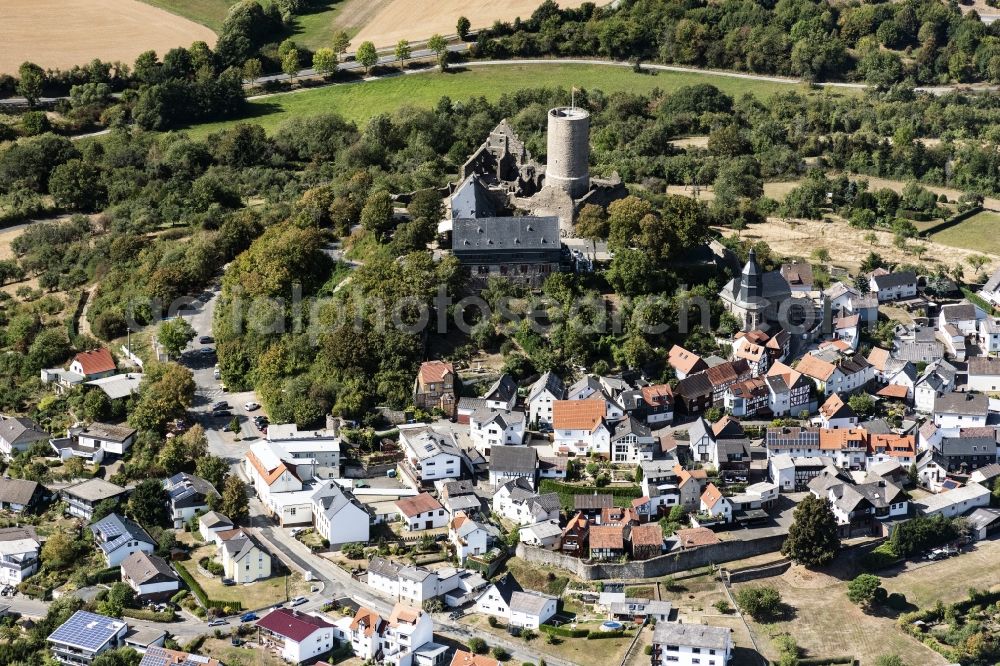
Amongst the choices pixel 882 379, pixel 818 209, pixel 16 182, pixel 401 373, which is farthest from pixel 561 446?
pixel 16 182

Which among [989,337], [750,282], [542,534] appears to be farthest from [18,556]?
[989,337]

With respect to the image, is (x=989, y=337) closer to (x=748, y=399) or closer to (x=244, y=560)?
(x=748, y=399)

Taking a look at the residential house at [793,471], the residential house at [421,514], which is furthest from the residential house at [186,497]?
the residential house at [793,471]

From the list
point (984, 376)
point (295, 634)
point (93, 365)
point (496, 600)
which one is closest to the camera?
point (295, 634)

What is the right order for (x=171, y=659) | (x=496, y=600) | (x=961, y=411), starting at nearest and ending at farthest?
(x=171, y=659) → (x=496, y=600) → (x=961, y=411)

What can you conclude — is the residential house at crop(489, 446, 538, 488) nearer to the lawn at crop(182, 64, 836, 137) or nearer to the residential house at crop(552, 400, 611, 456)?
the residential house at crop(552, 400, 611, 456)

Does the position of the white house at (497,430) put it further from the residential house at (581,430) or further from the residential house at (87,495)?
the residential house at (87,495)
